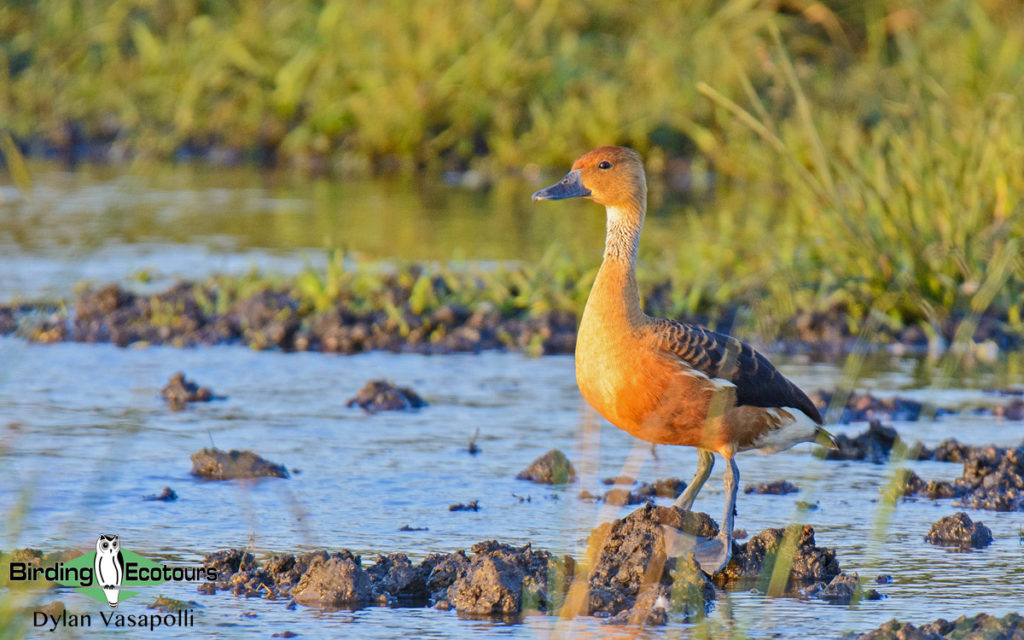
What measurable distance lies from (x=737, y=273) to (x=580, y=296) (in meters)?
1.30

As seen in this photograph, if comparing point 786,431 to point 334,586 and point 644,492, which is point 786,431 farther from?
point 334,586

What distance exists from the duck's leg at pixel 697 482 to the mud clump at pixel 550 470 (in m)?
0.73

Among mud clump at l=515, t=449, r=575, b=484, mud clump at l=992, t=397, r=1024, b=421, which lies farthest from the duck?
mud clump at l=992, t=397, r=1024, b=421

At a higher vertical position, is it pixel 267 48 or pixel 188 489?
pixel 267 48

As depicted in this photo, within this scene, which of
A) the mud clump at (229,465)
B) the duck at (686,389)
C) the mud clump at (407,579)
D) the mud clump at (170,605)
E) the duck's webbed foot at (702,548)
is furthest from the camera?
the mud clump at (229,465)

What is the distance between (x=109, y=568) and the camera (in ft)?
16.8

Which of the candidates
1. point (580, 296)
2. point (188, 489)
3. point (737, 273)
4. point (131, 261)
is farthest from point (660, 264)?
point (188, 489)

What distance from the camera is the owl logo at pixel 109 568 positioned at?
16.4 feet

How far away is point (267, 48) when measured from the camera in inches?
777

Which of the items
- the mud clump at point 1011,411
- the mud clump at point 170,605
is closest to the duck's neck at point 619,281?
the mud clump at point 170,605

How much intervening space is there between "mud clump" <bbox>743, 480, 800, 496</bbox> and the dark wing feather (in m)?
0.65

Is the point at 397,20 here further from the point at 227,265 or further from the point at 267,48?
the point at 227,265

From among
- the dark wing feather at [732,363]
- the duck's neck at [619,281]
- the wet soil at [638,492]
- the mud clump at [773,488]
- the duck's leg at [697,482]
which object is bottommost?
the mud clump at [773,488]

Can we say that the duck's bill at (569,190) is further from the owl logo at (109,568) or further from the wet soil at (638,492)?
the owl logo at (109,568)
